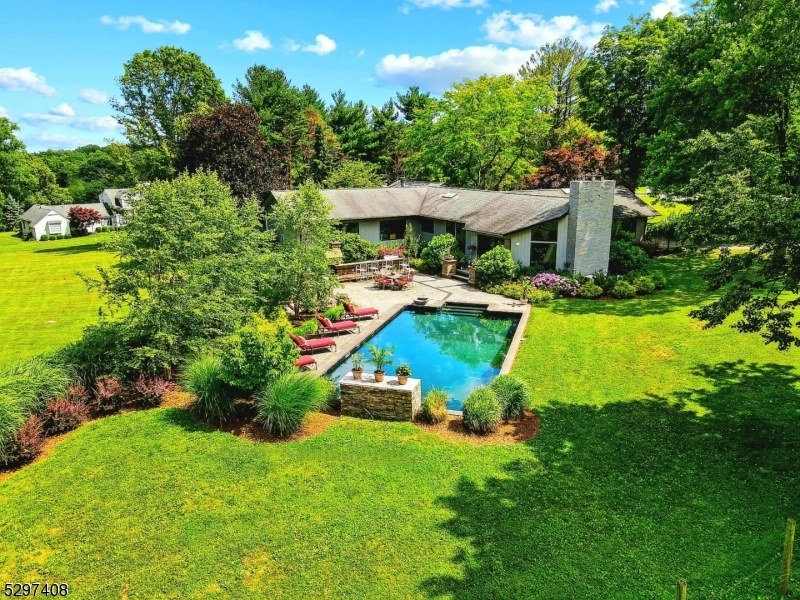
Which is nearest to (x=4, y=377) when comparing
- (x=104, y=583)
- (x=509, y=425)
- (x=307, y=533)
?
(x=104, y=583)

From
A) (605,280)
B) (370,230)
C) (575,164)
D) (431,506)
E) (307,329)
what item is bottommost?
(431,506)

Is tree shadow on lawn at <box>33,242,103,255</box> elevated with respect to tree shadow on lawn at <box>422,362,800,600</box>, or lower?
→ elevated

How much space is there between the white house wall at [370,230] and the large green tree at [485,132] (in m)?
11.3

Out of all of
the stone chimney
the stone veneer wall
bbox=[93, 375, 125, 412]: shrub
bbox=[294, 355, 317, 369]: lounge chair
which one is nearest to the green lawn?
the stone veneer wall

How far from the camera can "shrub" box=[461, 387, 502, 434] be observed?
35.9 feet

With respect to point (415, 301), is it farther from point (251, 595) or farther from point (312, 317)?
point (251, 595)

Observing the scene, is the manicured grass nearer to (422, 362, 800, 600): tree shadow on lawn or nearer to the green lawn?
the green lawn

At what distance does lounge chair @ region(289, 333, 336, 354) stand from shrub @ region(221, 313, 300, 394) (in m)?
3.91

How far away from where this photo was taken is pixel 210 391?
1164 cm

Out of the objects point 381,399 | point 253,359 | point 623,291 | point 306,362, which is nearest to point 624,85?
point 623,291

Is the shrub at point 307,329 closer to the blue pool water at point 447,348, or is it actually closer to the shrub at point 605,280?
the blue pool water at point 447,348

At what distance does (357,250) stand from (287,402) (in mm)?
17270

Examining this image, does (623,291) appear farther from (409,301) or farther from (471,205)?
(471,205)

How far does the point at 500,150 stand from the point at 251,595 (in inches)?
1441
